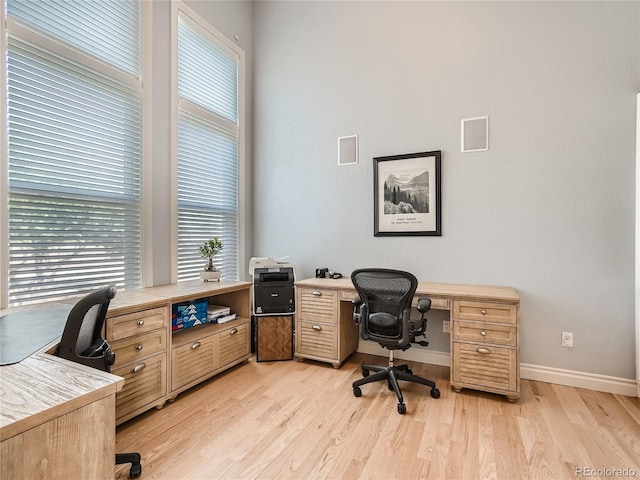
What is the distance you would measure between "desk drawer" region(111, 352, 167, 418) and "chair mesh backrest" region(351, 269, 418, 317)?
148 centimetres

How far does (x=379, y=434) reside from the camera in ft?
6.34

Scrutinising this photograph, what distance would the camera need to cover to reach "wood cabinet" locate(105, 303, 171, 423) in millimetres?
1936

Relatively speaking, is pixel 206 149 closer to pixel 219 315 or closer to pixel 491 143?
pixel 219 315

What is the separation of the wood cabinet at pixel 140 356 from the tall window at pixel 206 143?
0.92 m

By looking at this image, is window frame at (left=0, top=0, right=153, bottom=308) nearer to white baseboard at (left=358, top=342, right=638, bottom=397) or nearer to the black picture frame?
A: the black picture frame

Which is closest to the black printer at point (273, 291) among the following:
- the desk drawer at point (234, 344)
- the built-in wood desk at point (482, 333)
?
the desk drawer at point (234, 344)

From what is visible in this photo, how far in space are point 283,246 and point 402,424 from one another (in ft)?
7.18

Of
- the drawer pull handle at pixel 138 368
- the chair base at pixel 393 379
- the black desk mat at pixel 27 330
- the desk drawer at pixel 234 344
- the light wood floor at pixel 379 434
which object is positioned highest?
the black desk mat at pixel 27 330

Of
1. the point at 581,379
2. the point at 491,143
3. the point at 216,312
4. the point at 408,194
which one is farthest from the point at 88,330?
the point at 581,379

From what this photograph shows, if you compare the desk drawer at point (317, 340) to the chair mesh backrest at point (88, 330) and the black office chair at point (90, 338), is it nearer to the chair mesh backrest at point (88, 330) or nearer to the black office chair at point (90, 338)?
the black office chair at point (90, 338)

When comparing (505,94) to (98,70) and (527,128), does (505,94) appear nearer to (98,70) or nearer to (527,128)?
(527,128)

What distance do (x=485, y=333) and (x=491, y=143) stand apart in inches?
62.3

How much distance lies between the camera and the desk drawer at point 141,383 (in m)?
1.96

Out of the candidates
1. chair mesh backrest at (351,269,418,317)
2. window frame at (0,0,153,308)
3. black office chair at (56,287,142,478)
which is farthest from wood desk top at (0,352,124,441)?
chair mesh backrest at (351,269,418,317)
